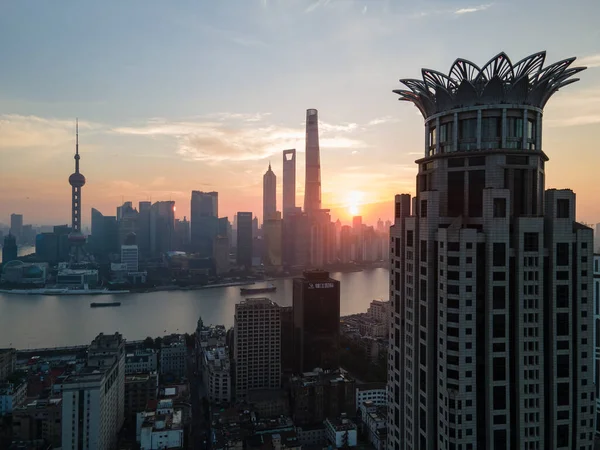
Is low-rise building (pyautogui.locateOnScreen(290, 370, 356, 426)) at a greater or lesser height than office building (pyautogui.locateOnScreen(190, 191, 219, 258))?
lesser

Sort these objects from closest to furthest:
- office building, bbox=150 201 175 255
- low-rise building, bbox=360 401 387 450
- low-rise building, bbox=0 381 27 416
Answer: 1. low-rise building, bbox=360 401 387 450
2. low-rise building, bbox=0 381 27 416
3. office building, bbox=150 201 175 255

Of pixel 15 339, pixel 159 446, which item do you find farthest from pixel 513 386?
pixel 15 339

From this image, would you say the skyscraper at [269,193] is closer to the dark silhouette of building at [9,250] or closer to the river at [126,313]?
the river at [126,313]

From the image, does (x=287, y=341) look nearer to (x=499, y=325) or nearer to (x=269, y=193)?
(x=499, y=325)

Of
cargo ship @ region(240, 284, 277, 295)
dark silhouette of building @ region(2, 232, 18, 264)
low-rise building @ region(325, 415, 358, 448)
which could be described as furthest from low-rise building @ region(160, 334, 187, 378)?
dark silhouette of building @ region(2, 232, 18, 264)

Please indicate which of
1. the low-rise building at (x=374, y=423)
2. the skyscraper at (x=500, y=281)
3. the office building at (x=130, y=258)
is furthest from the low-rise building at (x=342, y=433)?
the office building at (x=130, y=258)

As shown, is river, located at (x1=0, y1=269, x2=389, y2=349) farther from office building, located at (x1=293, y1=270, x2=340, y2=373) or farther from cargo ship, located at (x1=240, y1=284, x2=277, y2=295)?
office building, located at (x1=293, y1=270, x2=340, y2=373)

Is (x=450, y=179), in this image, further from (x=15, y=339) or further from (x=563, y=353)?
(x=15, y=339)
